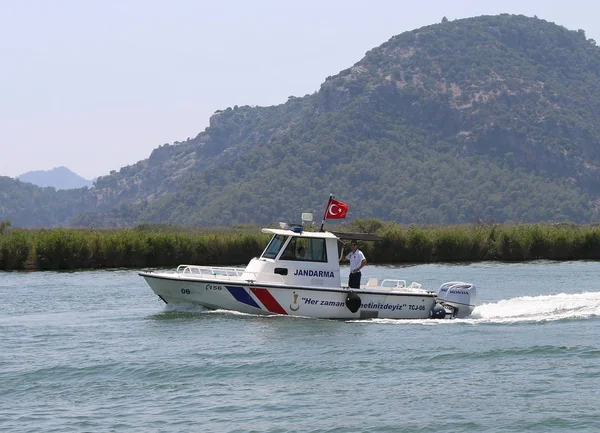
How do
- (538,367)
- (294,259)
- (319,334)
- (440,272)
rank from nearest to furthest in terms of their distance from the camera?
(538,367)
(319,334)
(294,259)
(440,272)

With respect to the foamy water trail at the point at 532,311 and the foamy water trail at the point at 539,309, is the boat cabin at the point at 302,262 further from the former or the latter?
the foamy water trail at the point at 539,309

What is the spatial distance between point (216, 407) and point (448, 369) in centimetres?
467

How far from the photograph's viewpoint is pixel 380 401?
17047 millimetres

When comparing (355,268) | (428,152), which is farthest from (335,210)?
(428,152)

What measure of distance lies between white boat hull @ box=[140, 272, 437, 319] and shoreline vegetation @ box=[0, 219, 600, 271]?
17.3 m

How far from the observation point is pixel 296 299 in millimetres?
24625

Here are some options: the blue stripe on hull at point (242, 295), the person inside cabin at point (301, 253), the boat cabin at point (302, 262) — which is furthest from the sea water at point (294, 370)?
the person inside cabin at point (301, 253)

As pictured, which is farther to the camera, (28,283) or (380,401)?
(28,283)

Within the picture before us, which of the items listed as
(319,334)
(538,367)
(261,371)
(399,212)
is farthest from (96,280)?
(399,212)

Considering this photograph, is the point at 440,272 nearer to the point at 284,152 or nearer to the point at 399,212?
the point at 399,212

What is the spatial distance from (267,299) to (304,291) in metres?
0.85

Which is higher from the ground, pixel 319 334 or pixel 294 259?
pixel 294 259

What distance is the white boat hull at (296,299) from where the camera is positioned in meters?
24.6

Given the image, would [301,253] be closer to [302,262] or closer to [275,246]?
[302,262]
